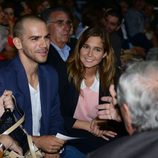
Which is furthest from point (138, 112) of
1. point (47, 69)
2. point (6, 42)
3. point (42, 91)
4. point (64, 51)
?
point (64, 51)

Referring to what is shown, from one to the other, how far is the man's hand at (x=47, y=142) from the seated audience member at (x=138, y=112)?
1.23 m

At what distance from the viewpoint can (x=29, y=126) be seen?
347 cm

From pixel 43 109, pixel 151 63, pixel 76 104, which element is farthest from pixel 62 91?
pixel 151 63

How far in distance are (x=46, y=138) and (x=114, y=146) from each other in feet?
4.64

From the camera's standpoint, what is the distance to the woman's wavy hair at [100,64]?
399 cm

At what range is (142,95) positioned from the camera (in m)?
2.16

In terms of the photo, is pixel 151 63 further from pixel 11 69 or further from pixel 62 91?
pixel 62 91

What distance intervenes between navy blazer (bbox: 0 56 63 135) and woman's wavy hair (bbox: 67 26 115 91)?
0.34 m

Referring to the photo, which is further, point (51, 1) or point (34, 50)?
point (51, 1)

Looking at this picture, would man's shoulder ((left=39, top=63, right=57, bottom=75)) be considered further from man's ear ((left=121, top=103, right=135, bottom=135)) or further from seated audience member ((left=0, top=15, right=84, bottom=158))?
man's ear ((left=121, top=103, right=135, bottom=135))

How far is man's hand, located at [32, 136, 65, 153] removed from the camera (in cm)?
342

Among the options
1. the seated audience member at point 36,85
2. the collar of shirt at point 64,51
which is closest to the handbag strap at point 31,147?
the seated audience member at point 36,85

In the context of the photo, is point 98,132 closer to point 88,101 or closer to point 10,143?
point 88,101

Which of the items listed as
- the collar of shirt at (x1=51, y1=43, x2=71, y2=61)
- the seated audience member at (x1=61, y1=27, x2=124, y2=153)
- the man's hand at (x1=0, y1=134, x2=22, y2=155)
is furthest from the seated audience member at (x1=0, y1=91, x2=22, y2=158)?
the collar of shirt at (x1=51, y1=43, x2=71, y2=61)
